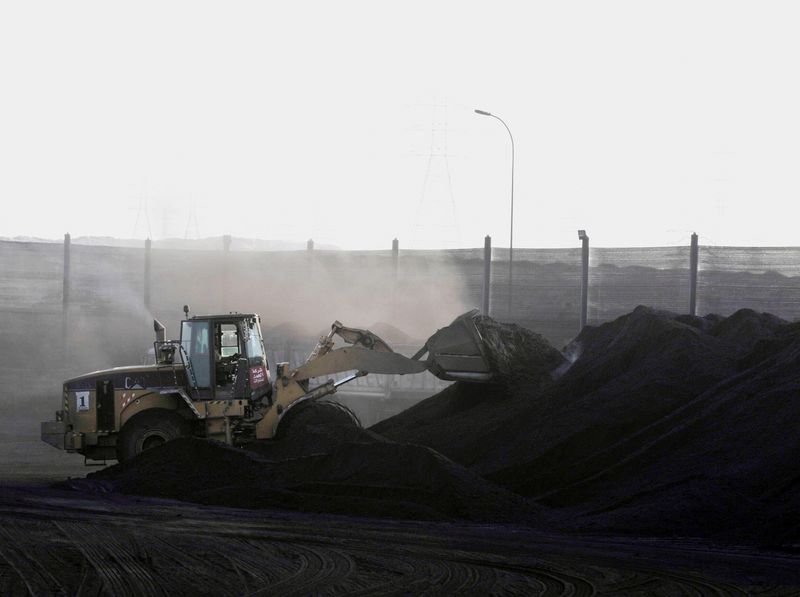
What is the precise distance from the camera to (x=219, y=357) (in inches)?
764

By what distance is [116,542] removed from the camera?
12.3 metres

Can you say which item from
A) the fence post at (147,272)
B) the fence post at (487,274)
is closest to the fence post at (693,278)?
the fence post at (487,274)

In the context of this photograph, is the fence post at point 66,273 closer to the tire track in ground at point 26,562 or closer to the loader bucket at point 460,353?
the loader bucket at point 460,353

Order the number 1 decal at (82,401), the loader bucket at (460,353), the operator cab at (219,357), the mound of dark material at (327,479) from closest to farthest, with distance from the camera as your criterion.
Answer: the mound of dark material at (327,479)
the number 1 decal at (82,401)
the operator cab at (219,357)
the loader bucket at (460,353)

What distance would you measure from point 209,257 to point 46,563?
29.7 m

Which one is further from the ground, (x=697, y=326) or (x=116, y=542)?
(x=697, y=326)

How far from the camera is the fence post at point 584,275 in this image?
106ft

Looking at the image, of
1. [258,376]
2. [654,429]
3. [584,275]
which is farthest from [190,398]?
[584,275]

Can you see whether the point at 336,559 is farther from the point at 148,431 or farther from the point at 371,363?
the point at 371,363

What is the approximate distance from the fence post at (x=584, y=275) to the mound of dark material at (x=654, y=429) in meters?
10.1

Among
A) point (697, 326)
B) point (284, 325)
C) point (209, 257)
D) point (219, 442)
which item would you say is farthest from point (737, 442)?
point (209, 257)

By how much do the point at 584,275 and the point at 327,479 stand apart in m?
17.6

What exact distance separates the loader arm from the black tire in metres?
1.35

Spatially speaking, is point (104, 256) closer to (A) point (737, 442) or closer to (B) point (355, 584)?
(A) point (737, 442)
